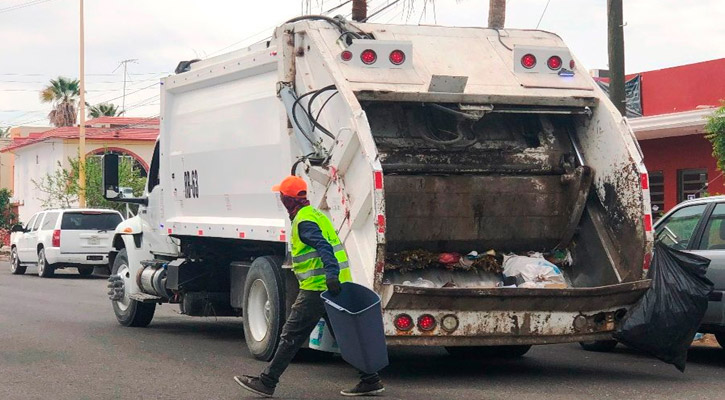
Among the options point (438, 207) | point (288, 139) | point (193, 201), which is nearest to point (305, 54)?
point (288, 139)

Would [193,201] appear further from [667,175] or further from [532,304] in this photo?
[667,175]

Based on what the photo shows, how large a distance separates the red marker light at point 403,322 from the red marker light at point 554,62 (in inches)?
104

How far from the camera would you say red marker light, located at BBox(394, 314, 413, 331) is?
8.54 m

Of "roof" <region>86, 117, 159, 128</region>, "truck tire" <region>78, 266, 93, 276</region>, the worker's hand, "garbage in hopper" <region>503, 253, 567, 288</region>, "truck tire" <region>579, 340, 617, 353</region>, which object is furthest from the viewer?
"roof" <region>86, 117, 159, 128</region>

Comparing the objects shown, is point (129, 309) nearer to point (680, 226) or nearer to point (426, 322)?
point (426, 322)

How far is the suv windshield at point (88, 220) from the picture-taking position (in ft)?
81.8

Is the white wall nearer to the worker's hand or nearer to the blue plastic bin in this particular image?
the blue plastic bin

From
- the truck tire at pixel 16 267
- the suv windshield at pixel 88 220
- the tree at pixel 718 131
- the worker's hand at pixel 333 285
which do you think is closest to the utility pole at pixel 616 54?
the tree at pixel 718 131

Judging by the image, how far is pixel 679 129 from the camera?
68.0 feet

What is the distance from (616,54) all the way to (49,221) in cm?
1548

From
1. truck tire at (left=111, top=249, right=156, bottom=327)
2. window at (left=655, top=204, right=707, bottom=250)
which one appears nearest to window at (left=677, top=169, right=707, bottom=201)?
window at (left=655, top=204, right=707, bottom=250)

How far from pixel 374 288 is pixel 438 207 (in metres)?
1.49

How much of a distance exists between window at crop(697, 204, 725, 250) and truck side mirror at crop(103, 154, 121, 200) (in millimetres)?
6794

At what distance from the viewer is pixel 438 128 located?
32.1 ft
